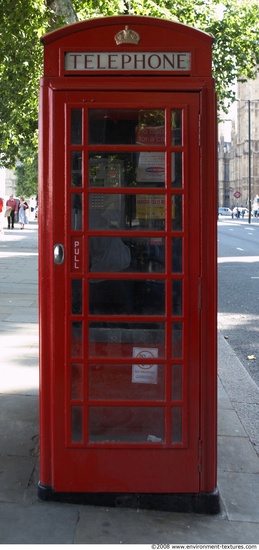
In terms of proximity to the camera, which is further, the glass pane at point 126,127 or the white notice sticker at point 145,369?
the white notice sticker at point 145,369

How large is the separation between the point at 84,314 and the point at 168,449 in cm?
79

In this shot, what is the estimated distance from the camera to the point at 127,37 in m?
3.71

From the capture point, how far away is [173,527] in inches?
143

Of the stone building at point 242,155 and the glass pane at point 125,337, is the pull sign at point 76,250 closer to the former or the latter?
the glass pane at point 125,337

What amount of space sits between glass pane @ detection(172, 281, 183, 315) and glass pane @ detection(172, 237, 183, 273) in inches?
2.7

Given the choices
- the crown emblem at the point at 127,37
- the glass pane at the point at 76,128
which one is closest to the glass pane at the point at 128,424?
the glass pane at the point at 76,128

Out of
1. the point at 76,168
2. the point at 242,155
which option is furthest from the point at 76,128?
the point at 242,155

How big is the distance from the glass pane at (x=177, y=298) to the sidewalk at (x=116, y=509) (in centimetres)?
100

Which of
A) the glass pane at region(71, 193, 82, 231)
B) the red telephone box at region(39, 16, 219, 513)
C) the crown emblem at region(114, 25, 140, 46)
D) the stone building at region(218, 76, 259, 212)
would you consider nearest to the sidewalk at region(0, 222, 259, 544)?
the red telephone box at region(39, 16, 219, 513)

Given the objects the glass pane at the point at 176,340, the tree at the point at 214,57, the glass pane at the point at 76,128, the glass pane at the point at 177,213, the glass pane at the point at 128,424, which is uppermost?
the tree at the point at 214,57

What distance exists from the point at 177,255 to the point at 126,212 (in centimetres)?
33

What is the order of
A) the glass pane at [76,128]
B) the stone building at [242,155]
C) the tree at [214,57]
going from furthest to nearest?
the stone building at [242,155], the tree at [214,57], the glass pane at [76,128]

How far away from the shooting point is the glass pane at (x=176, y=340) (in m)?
3.79

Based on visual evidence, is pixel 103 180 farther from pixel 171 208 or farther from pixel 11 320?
pixel 11 320
